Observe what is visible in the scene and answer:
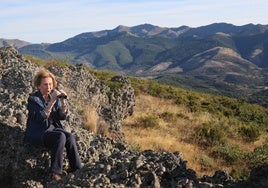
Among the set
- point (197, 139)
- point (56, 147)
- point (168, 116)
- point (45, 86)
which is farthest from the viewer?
point (168, 116)

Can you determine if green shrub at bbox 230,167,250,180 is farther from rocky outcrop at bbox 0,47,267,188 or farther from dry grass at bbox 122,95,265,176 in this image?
rocky outcrop at bbox 0,47,267,188

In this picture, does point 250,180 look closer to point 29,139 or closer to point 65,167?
point 65,167

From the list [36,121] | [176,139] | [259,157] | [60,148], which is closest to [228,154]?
[259,157]

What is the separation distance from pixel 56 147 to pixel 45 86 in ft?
4.29

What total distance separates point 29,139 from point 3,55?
526 cm

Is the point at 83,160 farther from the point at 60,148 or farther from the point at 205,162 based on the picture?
the point at 205,162

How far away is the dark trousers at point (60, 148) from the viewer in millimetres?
6969

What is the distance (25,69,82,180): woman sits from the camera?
701 cm

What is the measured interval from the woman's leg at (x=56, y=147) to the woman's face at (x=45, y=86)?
92 centimetres

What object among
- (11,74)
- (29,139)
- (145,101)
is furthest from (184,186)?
(145,101)

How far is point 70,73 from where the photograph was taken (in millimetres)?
→ 14383

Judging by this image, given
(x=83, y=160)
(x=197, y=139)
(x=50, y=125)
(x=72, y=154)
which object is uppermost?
(x=50, y=125)

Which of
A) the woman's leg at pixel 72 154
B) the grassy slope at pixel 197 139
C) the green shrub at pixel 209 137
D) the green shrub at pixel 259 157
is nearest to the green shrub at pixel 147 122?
the grassy slope at pixel 197 139

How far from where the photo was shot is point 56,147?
7.01 metres
